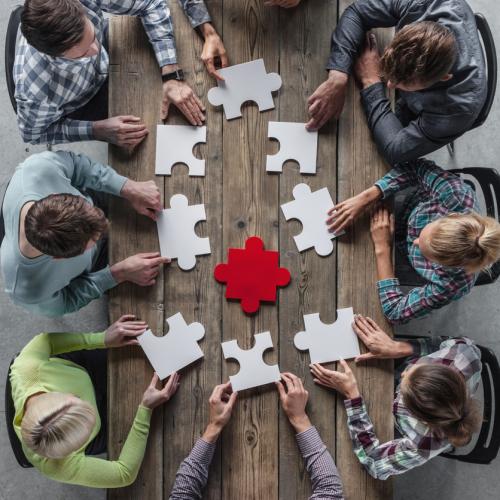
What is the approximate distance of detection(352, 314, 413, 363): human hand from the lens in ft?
7.35

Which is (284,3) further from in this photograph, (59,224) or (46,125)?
(59,224)

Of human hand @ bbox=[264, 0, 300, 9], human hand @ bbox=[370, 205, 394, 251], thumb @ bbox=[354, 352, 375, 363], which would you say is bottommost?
thumb @ bbox=[354, 352, 375, 363]

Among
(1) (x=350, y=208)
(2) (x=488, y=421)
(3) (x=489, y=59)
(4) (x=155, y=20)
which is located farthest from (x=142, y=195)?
(2) (x=488, y=421)

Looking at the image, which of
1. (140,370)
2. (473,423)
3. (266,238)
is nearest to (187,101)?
(266,238)

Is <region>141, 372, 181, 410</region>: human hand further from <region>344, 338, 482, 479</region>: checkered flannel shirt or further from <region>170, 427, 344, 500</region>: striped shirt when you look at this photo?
<region>344, 338, 482, 479</region>: checkered flannel shirt

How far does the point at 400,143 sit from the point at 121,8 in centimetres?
126

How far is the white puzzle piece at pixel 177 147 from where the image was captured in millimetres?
2307

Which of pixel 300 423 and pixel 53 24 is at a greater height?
pixel 53 24

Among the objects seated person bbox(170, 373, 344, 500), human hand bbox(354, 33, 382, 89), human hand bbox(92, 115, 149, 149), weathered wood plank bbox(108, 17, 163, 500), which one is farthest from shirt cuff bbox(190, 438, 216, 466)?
human hand bbox(354, 33, 382, 89)

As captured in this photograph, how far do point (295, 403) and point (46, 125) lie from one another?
5.00 ft

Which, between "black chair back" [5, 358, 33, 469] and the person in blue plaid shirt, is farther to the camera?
"black chair back" [5, 358, 33, 469]

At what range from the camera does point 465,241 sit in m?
1.99

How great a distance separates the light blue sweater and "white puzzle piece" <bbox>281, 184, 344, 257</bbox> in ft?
2.33

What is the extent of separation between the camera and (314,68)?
2.34 m
